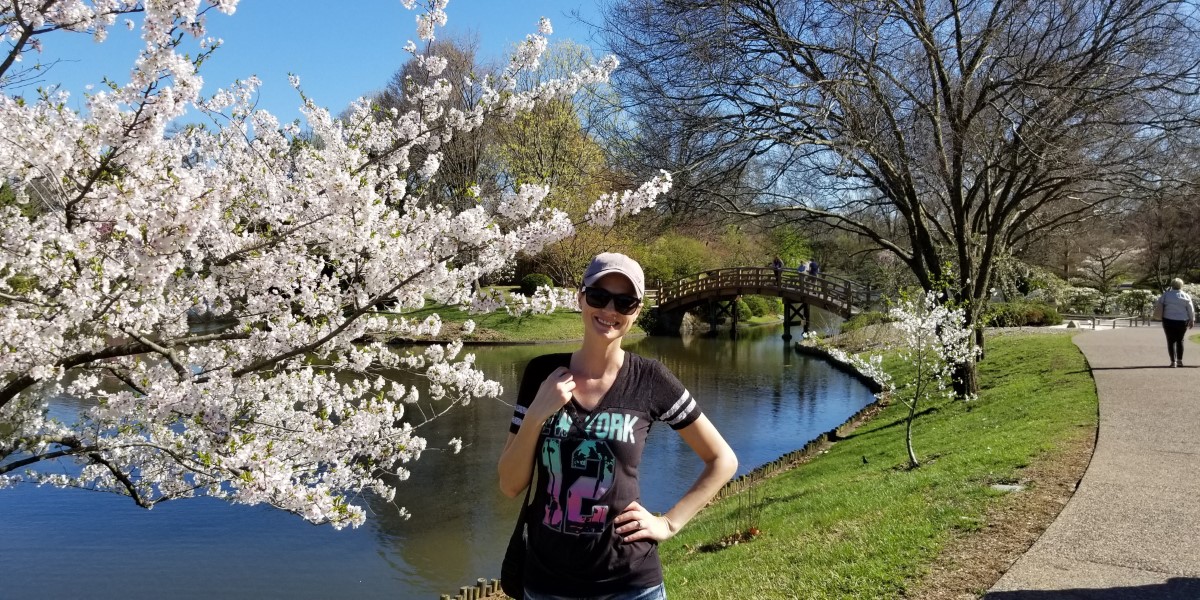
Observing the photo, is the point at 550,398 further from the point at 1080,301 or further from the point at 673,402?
the point at 1080,301

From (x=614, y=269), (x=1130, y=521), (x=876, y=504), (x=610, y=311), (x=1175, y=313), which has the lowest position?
(x=876, y=504)

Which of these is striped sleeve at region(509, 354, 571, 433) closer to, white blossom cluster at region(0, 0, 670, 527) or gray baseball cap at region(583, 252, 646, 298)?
gray baseball cap at region(583, 252, 646, 298)

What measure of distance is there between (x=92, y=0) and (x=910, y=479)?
8.15 m

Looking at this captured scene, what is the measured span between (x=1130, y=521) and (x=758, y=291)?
27.3 metres

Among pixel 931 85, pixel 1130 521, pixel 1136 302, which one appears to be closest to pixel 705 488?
pixel 1130 521

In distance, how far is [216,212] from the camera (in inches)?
173

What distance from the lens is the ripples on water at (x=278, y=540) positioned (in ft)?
29.1

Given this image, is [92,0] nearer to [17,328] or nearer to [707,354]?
[17,328]

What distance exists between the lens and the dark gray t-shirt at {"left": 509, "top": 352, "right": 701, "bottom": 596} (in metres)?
2.35

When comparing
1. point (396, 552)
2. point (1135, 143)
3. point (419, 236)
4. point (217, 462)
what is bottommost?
point (396, 552)

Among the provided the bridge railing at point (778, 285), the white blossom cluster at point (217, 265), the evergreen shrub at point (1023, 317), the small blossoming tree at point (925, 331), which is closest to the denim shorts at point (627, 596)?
the white blossom cluster at point (217, 265)

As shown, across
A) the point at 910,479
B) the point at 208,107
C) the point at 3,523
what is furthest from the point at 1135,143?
the point at 3,523

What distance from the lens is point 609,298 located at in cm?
243

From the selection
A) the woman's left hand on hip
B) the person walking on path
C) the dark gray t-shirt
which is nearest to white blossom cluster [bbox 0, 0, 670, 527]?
the dark gray t-shirt
